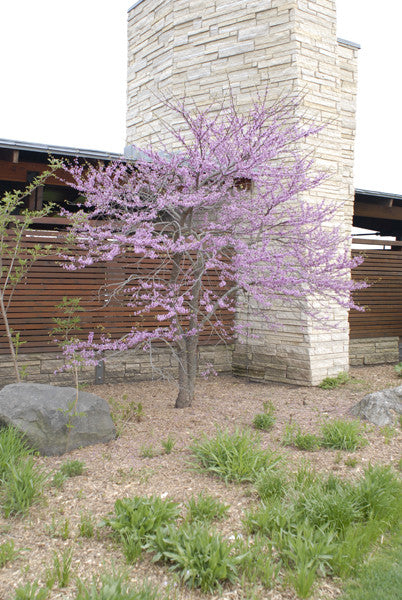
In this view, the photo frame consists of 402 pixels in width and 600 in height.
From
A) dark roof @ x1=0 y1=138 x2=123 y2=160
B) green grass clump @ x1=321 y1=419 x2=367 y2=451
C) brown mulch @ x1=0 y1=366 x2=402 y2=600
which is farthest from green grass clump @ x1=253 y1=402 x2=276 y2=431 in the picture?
dark roof @ x1=0 y1=138 x2=123 y2=160

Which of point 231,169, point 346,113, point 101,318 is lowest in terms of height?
point 101,318

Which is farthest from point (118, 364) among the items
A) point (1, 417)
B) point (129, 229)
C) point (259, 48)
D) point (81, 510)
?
point (259, 48)

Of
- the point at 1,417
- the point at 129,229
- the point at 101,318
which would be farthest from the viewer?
the point at 101,318

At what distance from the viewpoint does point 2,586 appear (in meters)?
2.56

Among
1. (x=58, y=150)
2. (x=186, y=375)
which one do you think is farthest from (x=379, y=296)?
(x=58, y=150)

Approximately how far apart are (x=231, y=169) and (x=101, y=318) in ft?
9.89

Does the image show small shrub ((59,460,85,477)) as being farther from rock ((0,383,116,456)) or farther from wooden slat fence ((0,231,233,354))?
wooden slat fence ((0,231,233,354))

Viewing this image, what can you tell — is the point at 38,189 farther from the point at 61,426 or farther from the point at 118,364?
the point at 61,426

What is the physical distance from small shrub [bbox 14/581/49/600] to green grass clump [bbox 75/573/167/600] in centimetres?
16

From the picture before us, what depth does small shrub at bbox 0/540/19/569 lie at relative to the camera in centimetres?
273

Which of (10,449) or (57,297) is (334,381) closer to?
(57,297)

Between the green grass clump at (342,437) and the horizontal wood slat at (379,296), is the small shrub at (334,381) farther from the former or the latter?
the green grass clump at (342,437)

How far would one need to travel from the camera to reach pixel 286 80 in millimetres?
7598

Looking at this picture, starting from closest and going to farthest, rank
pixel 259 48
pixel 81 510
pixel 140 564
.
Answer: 1. pixel 140 564
2. pixel 81 510
3. pixel 259 48
